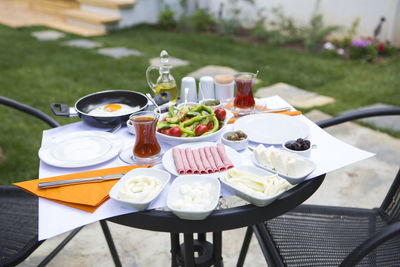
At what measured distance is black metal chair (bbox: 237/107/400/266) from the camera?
147 cm

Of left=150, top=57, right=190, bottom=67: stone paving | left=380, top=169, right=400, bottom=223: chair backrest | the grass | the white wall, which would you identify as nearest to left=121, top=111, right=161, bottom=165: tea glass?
left=380, top=169, right=400, bottom=223: chair backrest

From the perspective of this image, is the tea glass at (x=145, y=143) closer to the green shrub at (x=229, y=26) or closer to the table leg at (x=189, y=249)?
the table leg at (x=189, y=249)

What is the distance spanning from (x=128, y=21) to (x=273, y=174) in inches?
283

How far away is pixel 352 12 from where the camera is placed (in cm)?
572

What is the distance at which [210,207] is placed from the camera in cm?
106

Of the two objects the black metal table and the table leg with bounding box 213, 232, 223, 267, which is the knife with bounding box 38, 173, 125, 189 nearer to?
the black metal table

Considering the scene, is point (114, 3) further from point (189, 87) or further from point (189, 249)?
point (189, 249)

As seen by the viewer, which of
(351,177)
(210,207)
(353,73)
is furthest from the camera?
(353,73)

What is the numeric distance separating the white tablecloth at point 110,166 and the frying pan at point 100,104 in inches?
2.1

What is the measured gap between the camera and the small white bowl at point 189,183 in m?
1.03

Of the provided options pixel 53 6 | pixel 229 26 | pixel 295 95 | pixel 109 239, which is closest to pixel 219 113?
pixel 109 239

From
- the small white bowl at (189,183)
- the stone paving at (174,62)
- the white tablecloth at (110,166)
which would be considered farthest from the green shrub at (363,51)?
the small white bowl at (189,183)

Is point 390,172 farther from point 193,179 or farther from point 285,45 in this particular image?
point 285,45

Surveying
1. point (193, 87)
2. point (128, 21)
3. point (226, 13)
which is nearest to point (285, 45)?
point (226, 13)
